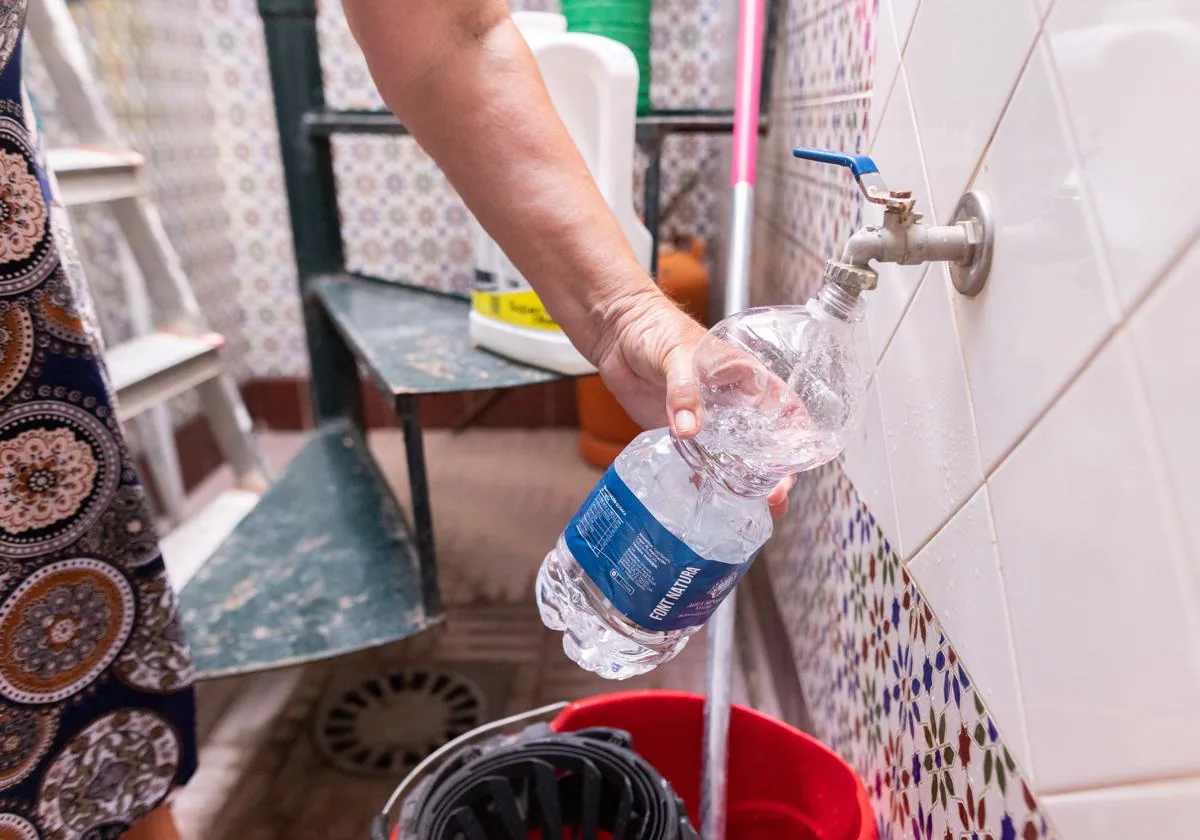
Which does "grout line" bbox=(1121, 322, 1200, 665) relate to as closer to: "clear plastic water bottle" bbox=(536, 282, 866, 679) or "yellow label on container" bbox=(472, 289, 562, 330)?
"clear plastic water bottle" bbox=(536, 282, 866, 679)

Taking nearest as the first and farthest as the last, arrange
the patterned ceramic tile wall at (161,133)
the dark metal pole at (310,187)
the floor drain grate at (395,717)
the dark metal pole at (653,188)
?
the floor drain grate at (395,717) < the dark metal pole at (653,188) < the dark metal pole at (310,187) < the patterned ceramic tile wall at (161,133)

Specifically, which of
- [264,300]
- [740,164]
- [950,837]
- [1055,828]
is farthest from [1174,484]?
[264,300]

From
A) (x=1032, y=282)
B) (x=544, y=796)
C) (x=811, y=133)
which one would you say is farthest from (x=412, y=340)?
(x=1032, y=282)

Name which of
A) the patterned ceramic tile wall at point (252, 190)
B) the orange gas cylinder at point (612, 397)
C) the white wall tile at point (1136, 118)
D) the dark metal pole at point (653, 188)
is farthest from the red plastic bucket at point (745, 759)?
the patterned ceramic tile wall at point (252, 190)

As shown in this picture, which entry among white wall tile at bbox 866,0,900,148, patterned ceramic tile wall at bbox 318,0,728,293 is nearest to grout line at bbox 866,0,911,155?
white wall tile at bbox 866,0,900,148

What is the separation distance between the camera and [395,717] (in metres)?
1.20

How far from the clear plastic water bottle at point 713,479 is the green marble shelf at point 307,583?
39 centimetres

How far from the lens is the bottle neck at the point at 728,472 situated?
61 centimetres

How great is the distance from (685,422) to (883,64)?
0.43m

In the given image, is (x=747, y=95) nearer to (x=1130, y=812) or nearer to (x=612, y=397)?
(x=1130, y=812)

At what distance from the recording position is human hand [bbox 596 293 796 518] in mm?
497

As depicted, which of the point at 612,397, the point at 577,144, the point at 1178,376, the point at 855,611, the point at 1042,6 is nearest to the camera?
the point at 1178,376

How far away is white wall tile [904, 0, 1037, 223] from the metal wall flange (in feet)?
0.07

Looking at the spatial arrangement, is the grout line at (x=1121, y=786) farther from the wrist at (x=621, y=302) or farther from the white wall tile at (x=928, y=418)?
the wrist at (x=621, y=302)
